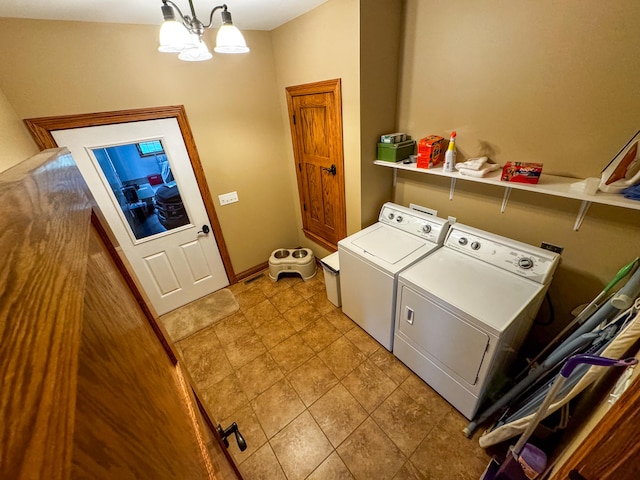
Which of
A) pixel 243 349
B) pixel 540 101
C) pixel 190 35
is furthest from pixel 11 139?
pixel 540 101

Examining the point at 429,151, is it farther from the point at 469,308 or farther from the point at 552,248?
the point at 469,308

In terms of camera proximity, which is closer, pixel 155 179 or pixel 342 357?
pixel 342 357

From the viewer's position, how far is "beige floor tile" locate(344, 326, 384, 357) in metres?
2.24

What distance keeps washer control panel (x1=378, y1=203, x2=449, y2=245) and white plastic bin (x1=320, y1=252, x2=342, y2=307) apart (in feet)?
1.93

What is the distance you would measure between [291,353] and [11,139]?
2255 mm

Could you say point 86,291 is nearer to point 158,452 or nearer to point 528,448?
point 158,452

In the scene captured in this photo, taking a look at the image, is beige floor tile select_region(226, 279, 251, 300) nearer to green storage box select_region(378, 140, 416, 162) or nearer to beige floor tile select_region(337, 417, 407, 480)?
beige floor tile select_region(337, 417, 407, 480)

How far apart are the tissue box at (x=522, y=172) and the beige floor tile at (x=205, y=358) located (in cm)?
241

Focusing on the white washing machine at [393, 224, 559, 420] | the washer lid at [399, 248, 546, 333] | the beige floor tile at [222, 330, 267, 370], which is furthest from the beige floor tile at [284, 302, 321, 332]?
the washer lid at [399, 248, 546, 333]

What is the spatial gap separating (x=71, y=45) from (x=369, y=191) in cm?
231

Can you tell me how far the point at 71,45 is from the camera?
5.75ft

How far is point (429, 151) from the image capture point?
1.93m

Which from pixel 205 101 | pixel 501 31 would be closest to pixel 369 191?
pixel 501 31

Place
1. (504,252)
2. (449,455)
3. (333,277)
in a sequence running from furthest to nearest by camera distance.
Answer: (333,277), (504,252), (449,455)
